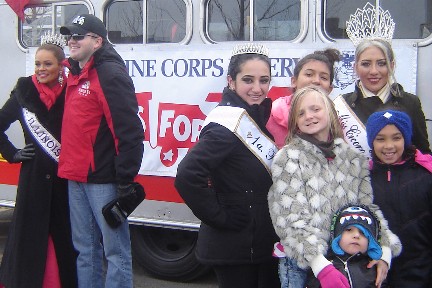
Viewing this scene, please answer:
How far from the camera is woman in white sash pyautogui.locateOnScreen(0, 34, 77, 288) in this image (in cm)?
368

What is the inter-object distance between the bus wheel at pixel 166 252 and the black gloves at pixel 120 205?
178 cm

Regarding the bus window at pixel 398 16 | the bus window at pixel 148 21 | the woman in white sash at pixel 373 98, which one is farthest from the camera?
the bus window at pixel 148 21

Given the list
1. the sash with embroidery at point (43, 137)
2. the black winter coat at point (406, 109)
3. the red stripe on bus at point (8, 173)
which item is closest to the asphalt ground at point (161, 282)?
the red stripe on bus at point (8, 173)

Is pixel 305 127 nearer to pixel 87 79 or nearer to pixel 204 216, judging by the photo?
pixel 204 216

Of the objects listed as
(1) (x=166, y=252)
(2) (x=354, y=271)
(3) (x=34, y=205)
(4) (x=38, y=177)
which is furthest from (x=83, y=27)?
(1) (x=166, y=252)

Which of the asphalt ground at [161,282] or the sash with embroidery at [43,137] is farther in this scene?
the asphalt ground at [161,282]

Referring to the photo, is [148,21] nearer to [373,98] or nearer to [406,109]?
[373,98]

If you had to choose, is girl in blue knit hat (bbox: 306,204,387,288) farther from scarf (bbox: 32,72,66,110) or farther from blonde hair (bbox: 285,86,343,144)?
scarf (bbox: 32,72,66,110)

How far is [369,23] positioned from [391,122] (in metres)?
1.50

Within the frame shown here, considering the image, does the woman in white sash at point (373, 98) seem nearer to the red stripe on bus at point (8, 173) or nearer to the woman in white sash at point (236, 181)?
the woman in white sash at point (236, 181)

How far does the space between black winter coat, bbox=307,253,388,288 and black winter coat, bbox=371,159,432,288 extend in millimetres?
202

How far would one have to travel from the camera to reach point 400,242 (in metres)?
2.60

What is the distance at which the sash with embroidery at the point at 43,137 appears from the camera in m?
3.67

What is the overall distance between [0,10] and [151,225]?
2.54 metres
